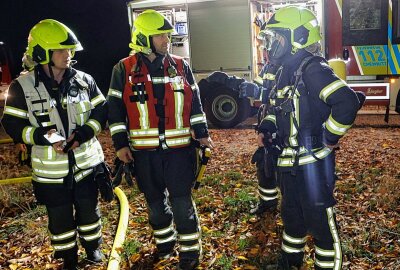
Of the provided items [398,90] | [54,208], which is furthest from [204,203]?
[398,90]

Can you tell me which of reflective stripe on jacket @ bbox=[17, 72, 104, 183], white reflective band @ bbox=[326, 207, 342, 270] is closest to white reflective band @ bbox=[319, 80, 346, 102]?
white reflective band @ bbox=[326, 207, 342, 270]

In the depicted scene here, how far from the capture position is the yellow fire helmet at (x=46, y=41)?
3.18 m

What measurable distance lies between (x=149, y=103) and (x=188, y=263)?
4.46ft

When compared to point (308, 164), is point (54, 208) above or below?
below

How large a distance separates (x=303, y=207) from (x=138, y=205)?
2.61 metres

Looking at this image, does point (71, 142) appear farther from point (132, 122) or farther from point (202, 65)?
point (202, 65)

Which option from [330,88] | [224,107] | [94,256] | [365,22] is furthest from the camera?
[224,107]

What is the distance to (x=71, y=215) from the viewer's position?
3412mm

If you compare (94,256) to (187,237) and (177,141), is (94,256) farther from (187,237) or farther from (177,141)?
(177,141)

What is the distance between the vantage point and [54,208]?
10.9 ft

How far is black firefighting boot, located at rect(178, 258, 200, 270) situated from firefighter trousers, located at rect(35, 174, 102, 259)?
2.69 ft

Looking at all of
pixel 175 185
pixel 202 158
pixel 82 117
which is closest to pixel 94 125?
pixel 82 117

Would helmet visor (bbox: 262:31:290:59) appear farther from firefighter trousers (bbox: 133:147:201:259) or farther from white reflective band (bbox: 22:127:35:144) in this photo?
white reflective band (bbox: 22:127:35:144)

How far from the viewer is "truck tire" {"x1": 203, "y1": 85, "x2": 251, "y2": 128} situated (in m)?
9.56
